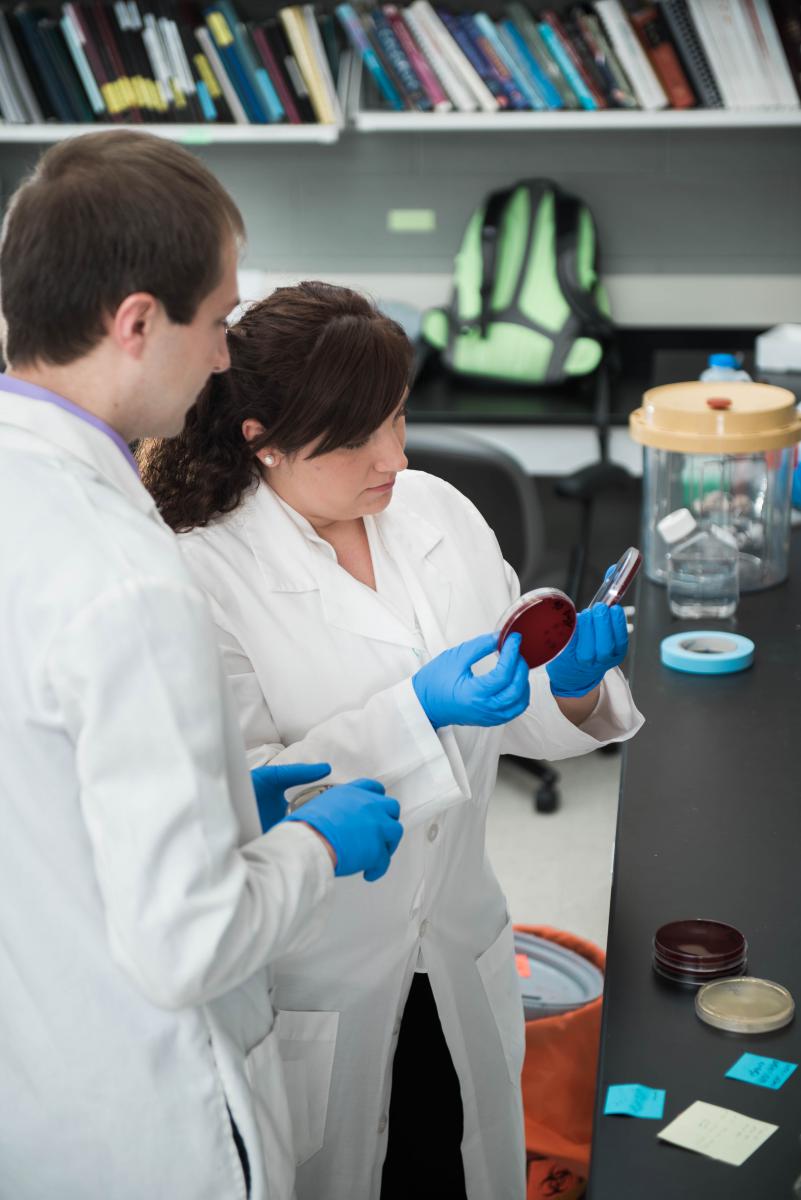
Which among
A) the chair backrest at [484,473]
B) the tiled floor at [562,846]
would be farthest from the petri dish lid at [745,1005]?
the chair backrest at [484,473]

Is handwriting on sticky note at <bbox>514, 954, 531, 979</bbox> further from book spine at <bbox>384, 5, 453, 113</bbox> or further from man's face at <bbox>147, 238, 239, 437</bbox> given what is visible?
book spine at <bbox>384, 5, 453, 113</bbox>

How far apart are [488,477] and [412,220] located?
185 centimetres

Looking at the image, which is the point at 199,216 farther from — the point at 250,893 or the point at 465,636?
the point at 465,636

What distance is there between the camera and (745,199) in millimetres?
4164

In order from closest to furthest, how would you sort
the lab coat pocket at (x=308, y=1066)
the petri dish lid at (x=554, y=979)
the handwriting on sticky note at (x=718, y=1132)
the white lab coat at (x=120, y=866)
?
1. the white lab coat at (x=120, y=866)
2. the handwriting on sticky note at (x=718, y=1132)
3. the lab coat pocket at (x=308, y=1066)
4. the petri dish lid at (x=554, y=979)

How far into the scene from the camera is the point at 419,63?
3842 mm

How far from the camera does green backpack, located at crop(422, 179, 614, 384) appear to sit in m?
4.06

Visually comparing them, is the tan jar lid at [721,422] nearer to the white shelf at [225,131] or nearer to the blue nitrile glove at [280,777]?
the blue nitrile glove at [280,777]

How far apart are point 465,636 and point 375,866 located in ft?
1.43

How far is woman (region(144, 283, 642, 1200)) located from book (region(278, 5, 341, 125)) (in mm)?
2688

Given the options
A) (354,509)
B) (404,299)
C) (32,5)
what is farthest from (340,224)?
(354,509)

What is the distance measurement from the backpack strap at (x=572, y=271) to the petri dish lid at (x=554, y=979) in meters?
2.42

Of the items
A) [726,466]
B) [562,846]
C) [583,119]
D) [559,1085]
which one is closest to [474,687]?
[559,1085]

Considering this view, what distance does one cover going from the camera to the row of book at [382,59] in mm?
3684
